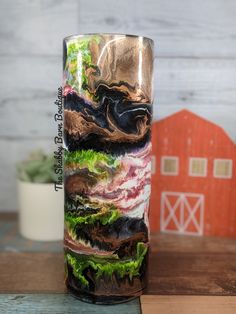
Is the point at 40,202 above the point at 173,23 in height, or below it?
below

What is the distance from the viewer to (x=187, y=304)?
486mm

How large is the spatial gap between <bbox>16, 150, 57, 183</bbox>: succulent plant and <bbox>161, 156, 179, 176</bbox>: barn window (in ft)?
0.70

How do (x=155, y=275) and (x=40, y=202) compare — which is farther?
(x=40, y=202)

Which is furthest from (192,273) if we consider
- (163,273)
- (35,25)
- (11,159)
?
(35,25)

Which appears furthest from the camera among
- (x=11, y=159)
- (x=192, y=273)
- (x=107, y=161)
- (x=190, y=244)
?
(x=11, y=159)

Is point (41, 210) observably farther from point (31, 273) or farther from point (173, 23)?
Result: point (173, 23)

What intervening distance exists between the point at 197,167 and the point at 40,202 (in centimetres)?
31

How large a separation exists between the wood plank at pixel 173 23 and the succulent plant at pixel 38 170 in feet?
0.94

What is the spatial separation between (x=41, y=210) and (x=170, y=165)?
27 cm

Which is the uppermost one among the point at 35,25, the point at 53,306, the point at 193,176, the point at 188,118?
the point at 35,25

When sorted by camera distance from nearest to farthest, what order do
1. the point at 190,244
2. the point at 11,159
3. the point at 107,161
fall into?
the point at 107,161 → the point at 190,244 → the point at 11,159

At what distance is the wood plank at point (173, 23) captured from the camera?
2.45 feet

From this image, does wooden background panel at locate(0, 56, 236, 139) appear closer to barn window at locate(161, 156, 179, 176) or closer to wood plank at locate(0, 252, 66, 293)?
barn window at locate(161, 156, 179, 176)

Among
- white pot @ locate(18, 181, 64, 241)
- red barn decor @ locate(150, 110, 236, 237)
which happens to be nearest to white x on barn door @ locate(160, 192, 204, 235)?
red barn decor @ locate(150, 110, 236, 237)
